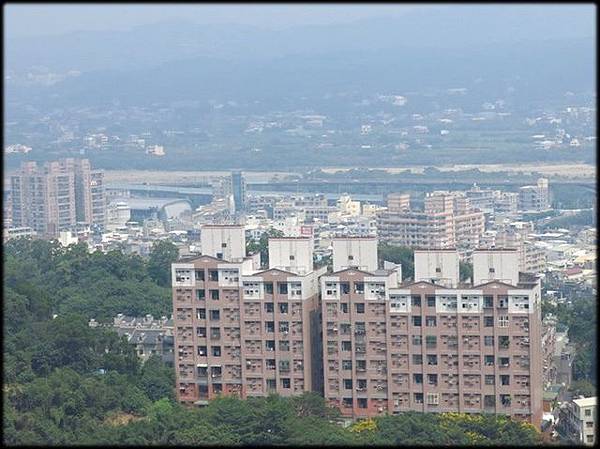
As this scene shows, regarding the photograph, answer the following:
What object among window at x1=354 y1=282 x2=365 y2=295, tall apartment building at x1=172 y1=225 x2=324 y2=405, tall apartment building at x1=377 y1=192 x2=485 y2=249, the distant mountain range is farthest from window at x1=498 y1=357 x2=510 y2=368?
the distant mountain range

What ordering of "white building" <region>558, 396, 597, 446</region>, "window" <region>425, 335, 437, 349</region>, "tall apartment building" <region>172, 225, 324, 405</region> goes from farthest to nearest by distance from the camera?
"tall apartment building" <region>172, 225, 324, 405</region>
"window" <region>425, 335, 437, 349</region>
"white building" <region>558, 396, 597, 446</region>

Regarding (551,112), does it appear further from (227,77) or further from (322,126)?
(227,77)

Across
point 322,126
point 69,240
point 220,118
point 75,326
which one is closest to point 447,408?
point 75,326

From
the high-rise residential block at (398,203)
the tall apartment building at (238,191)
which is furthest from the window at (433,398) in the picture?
the tall apartment building at (238,191)

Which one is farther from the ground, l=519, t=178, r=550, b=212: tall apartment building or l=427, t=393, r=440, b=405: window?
l=519, t=178, r=550, b=212: tall apartment building

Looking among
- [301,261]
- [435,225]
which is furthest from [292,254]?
[435,225]

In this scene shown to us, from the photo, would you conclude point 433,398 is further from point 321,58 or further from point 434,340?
point 321,58

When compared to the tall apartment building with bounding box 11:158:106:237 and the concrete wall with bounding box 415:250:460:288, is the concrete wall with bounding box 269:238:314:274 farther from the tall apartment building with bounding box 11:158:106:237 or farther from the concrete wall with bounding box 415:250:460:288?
the tall apartment building with bounding box 11:158:106:237
